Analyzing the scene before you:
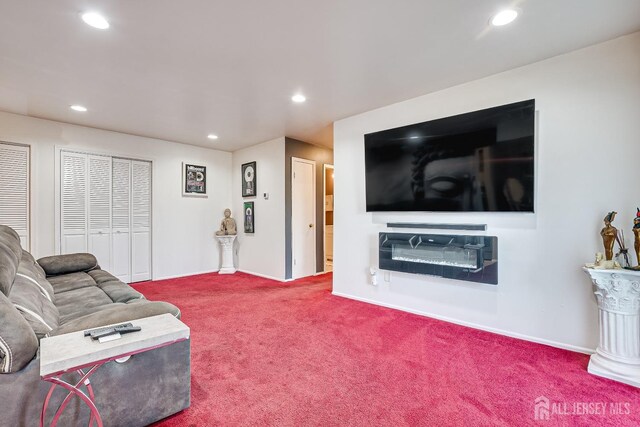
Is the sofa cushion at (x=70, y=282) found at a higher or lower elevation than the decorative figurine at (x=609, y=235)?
lower

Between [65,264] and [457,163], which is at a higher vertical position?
[457,163]

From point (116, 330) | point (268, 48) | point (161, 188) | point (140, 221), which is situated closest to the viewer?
point (116, 330)

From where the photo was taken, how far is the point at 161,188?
509cm

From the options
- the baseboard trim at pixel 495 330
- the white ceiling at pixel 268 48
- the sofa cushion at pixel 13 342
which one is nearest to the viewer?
the sofa cushion at pixel 13 342

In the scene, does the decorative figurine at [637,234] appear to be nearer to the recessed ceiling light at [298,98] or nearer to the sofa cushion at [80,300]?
the recessed ceiling light at [298,98]

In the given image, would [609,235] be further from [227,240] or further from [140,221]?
[140,221]

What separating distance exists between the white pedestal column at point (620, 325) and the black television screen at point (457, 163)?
29.5 inches

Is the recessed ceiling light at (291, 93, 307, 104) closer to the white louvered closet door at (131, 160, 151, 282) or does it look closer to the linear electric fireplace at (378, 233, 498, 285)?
the linear electric fireplace at (378, 233, 498, 285)

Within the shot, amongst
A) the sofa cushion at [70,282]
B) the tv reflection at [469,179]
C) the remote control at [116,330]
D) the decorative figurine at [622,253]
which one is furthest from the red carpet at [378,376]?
the tv reflection at [469,179]

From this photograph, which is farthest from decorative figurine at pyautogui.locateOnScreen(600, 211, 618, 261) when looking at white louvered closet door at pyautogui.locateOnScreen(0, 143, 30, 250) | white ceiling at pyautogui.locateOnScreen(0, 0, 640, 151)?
white louvered closet door at pyautogui.locateOnScreen(0, 143, 30, 250)

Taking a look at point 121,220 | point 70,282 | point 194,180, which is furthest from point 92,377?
point 194,180

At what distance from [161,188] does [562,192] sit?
17.3ft

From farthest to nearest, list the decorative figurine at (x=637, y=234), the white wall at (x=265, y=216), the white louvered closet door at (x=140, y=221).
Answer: the white wall at (x=265, y=216) → the white louvered closet door at (x=140, y=221) → the decorative figurine at (x=637, y=234)

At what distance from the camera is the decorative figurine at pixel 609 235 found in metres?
2.10
